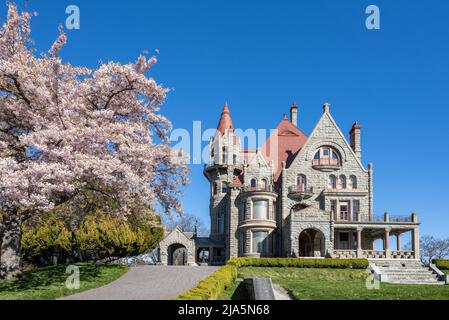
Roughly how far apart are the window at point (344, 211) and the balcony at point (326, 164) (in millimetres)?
3047

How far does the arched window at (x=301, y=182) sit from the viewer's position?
4681cm

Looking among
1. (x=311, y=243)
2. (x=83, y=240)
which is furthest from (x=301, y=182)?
(x=83, y=240)

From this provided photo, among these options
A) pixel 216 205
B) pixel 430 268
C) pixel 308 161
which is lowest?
pixel 430 268

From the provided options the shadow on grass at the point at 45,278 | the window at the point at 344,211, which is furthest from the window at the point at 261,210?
the shadow on grass at the point at 45,278

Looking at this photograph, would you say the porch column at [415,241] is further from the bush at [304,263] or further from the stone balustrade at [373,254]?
the bush at [304,263]

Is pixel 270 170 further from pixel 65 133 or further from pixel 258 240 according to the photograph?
pixel 65 133

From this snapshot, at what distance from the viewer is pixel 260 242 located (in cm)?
4634

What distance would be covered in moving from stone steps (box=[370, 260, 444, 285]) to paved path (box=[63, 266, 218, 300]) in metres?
11.7

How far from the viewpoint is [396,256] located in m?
42.4

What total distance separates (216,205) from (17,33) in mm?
30801

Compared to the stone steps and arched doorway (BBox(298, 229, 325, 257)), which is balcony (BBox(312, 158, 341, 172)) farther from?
the stone steps

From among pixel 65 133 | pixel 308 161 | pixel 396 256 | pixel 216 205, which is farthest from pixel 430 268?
pixel 65 133

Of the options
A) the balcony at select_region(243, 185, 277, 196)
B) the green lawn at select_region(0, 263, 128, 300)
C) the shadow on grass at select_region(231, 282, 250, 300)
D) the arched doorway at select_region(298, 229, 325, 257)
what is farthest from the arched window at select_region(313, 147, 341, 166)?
the shadow on grass at select_region(231, 282, 250, 300)
